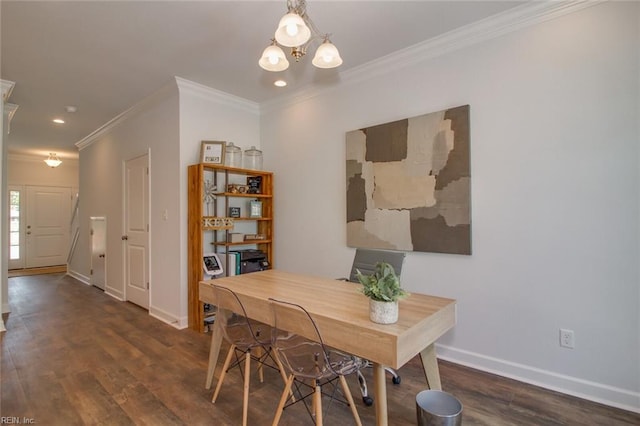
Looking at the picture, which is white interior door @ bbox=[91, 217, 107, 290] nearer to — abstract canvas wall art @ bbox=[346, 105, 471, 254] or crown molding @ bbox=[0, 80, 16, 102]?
crown molding @ bbox=[0, 80, 16, 102]

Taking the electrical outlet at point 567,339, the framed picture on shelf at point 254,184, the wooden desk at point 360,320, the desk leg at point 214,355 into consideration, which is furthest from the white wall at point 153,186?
the electrical outlet at point 567,339

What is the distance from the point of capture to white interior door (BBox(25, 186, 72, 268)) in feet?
24.2

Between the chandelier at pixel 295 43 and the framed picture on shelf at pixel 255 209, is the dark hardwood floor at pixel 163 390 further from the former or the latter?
the chandelier at pixel 295 43

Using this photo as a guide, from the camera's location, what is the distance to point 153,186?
157 inches

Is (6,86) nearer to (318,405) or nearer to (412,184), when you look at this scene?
(412,184)

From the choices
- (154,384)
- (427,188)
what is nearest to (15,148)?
(154,384)

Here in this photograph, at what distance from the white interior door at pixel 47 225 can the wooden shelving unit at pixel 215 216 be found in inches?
249

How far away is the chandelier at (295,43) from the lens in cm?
172

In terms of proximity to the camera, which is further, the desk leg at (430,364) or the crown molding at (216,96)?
the crown molding at (216,96)

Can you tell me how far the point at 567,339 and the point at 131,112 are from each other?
17.3ft

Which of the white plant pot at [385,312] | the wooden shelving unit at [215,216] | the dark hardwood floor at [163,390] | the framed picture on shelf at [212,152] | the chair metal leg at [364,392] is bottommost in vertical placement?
the dark hardwood floor at [163,390]

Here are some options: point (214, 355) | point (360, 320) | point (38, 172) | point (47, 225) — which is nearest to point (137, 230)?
point (214, 355)

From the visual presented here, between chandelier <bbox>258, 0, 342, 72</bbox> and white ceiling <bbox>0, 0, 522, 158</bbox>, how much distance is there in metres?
0.50

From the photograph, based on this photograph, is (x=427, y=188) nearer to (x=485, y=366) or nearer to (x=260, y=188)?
(x=485, y=366)
